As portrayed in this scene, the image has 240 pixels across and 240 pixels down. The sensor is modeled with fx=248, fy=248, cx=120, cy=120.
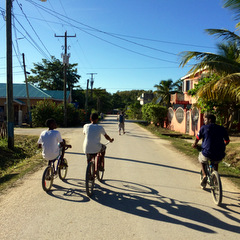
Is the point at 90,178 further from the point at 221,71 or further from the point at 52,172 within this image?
the point at 221,71

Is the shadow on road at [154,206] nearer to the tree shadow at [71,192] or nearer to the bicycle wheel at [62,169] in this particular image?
the tree shadow at [71,192]

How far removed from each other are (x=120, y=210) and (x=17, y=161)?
Answer: 682 cm

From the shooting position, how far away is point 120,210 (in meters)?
4.21

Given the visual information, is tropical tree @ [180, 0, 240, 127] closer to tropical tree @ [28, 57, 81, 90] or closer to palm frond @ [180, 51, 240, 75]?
palm frond @ [180, 51, 240, 75]

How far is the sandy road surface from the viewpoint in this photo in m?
3.46

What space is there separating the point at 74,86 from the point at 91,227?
5021 centimetres

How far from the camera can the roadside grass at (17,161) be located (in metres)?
6.43

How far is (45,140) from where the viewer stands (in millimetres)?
5250

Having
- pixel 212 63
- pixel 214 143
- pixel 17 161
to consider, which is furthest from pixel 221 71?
pixel 17 161

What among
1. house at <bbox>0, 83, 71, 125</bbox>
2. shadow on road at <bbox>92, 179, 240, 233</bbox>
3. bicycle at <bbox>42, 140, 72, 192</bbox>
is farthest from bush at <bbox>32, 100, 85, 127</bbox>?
shadow on road at <bbox>92, 179, 240, 233</bbox>

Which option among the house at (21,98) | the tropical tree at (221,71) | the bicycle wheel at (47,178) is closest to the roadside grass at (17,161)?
the bicycle wheel at (47,178)

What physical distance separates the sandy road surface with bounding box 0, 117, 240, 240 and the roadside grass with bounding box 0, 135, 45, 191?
49cm

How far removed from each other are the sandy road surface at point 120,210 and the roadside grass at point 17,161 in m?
0.49

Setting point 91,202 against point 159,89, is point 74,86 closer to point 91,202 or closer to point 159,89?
point 159,89
